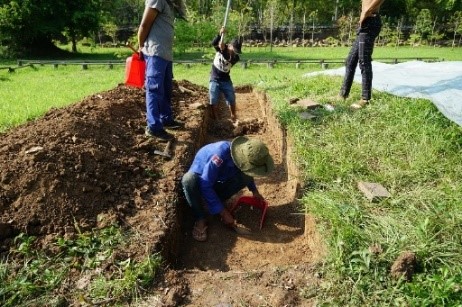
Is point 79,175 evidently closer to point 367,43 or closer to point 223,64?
point 223,64

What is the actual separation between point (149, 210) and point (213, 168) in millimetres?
660

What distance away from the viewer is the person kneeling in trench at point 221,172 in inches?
127

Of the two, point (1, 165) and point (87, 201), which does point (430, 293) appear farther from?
point (1, 165)

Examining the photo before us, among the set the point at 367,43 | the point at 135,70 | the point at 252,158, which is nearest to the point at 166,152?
the point at 135,70

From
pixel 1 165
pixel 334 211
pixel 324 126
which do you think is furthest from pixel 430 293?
pixel 1 165

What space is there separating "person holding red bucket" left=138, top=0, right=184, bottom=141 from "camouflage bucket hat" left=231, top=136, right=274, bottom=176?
4.52 ft

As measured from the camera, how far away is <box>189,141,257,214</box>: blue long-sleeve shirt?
339 centimetres

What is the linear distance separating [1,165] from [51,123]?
3.41 ft

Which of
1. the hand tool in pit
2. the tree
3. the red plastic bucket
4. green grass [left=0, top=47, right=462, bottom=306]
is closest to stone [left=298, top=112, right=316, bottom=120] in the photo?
green grass [left=0, top=47, right=462, bottom=306]

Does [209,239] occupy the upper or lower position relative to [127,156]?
lower

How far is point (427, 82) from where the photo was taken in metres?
5.96

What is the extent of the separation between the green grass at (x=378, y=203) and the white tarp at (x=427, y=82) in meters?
0.21

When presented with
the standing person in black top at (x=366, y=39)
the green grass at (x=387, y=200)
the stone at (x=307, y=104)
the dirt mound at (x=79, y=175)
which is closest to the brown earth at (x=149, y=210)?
the dirt mound at (x=79, y=175)

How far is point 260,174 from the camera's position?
3219 millimetres
